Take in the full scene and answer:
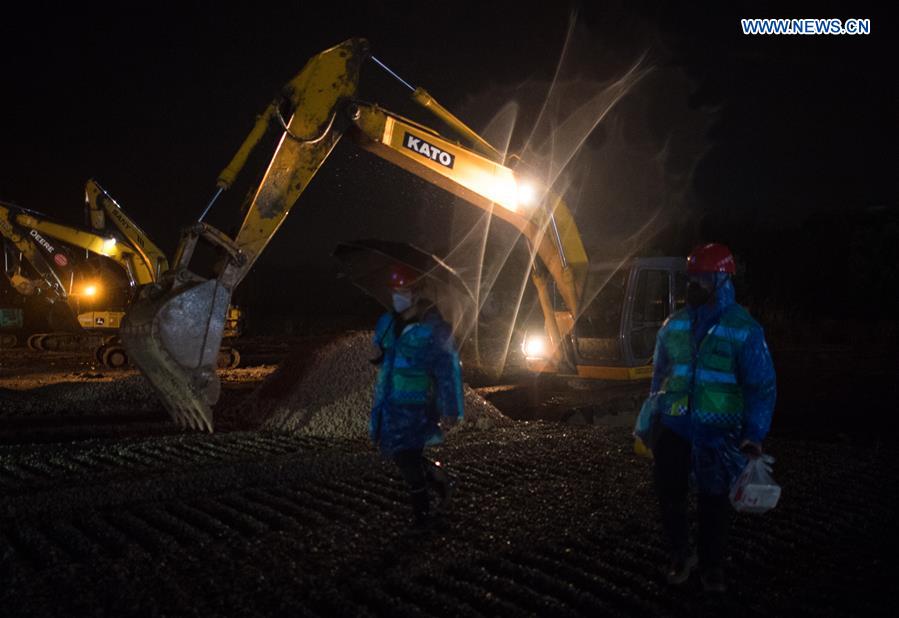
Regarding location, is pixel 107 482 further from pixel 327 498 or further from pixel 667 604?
pixel 667 604

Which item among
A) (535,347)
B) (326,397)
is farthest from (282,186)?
(535,347)

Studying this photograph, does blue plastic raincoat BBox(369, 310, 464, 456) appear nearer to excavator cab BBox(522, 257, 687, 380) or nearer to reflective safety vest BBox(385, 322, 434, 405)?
reflective safety vest BBox(385, 322, 434, 405)

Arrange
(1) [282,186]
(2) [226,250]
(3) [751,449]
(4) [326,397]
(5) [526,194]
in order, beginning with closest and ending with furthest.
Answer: (3) [751,449] < (2) [226,250] < (1) [282,186] < (4) [326,397] < (5) [526,194]

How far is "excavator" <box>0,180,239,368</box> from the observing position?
1497cm

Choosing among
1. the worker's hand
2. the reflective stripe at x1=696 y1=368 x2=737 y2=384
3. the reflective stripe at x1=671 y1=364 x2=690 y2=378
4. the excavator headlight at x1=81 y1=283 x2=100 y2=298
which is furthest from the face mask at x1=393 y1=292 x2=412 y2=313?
the excavator headlight at x1=81 y1=283 x2=100 y2=298

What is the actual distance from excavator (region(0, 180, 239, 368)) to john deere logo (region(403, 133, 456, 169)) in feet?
30.2

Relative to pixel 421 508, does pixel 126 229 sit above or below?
above

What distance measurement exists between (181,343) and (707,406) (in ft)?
15.7

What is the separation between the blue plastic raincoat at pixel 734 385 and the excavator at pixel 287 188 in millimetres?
4597

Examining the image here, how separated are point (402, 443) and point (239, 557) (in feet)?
3.33

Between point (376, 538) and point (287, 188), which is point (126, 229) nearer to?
point (287, 188)

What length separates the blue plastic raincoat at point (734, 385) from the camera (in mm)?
3051

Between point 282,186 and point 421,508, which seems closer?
point 421,508

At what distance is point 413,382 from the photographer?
12.8ft
